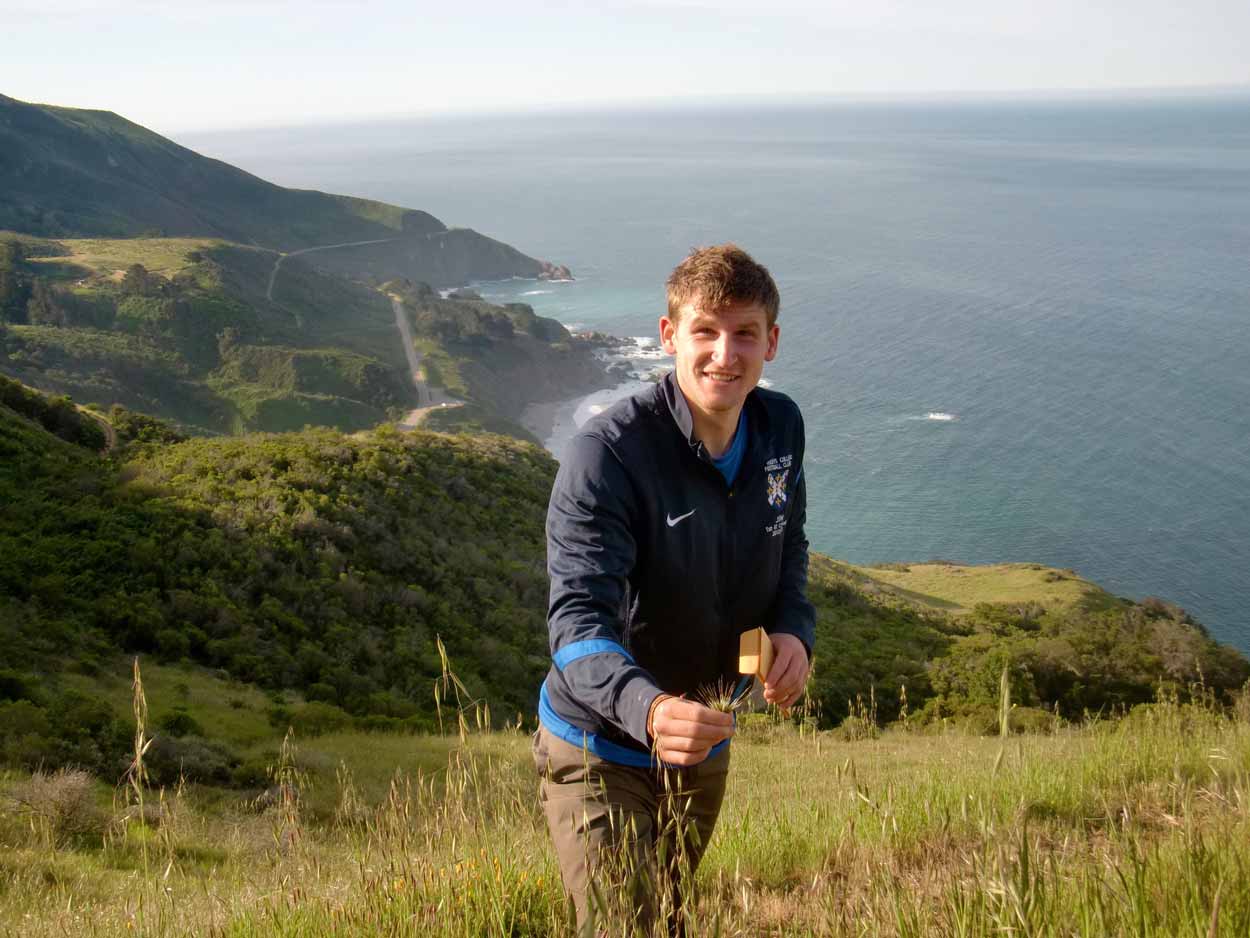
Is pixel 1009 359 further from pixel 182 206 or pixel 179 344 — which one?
pixel 182 206

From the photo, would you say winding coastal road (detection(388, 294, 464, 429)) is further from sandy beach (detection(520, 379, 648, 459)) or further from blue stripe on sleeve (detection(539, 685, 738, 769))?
blue stripe on sleeve (detection(539, 685, 738, 769))

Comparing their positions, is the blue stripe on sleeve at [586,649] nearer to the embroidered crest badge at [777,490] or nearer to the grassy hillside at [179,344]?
the embroidered crest badge at [777,490]

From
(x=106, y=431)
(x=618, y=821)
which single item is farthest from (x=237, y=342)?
(x=618, y=821)

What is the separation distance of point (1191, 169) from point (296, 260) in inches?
6198

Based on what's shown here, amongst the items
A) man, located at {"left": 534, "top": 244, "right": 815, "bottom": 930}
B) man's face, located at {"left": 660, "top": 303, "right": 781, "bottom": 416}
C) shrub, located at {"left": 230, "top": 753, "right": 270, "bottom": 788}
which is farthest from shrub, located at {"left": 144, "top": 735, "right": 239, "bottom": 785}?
man's face, located at {"left": 660, "top": 303, "right": 781, "bottom": 416}

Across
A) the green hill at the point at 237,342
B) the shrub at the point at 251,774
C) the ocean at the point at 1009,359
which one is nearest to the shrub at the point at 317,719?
the shrub at the point at 251,774

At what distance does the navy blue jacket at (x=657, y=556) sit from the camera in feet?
8.02

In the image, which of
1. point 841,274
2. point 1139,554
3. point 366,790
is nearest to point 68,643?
point 366,790

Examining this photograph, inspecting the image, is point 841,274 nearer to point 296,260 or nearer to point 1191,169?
point 296,260

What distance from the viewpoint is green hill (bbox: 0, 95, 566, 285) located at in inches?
3804

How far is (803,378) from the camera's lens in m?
69.1

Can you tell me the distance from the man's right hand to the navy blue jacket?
1.04 feet

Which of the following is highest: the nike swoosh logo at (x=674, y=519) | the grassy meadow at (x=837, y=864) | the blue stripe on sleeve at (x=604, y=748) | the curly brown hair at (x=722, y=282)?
the curly brown hair at (x=722, y=282)

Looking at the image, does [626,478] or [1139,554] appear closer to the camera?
[626,478]
